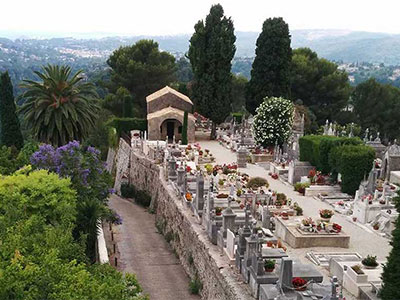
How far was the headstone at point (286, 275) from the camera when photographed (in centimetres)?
1188

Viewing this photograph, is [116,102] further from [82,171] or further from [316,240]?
[316,240]

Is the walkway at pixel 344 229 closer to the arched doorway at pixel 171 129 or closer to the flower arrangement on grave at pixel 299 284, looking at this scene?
the flower arrangement on grave at pixel 299 284

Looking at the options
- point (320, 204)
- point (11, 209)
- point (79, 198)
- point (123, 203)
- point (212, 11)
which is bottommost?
point (123, 203)

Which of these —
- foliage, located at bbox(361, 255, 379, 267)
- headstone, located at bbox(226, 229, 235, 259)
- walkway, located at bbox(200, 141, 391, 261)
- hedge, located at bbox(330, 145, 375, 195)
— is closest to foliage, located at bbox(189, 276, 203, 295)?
headstone, located at bbox(226, 229, 235, 259)

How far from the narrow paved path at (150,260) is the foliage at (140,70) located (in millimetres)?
26472

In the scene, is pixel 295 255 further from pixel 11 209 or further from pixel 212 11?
pixel 212 11

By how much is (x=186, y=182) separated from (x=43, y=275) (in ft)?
45.6

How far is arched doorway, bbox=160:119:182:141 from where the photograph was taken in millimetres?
40875

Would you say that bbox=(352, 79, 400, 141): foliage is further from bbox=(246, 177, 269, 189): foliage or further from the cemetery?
bbox=(246, 177, 269, 189): foliage

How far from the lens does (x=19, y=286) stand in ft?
31.7

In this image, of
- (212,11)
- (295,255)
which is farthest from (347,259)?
(212,11)

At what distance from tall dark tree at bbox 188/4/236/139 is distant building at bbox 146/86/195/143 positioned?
1683mm

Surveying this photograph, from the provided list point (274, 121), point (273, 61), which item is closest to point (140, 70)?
point (273, 61)

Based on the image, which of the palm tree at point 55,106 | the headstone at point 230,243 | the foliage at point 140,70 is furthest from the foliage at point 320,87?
the headstone at point 230,243
